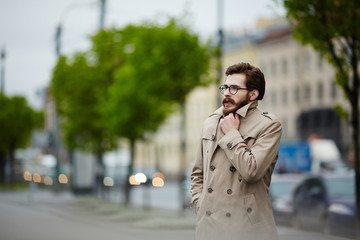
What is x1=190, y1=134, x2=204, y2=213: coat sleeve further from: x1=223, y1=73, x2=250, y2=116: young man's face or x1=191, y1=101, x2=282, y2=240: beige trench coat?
x1=223, y1=73, x2=250, y2=116: young man's face

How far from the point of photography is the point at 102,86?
30.5 m

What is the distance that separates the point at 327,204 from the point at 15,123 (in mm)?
39536

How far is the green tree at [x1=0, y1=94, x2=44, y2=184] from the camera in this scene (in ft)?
178

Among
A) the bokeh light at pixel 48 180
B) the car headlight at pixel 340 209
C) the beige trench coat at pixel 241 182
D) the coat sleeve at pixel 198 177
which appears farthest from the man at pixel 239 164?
the bokeh light at pixel 48 180

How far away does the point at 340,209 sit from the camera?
56.1ft

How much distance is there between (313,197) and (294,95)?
5684cm

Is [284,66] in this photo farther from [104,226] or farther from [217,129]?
[217,129]

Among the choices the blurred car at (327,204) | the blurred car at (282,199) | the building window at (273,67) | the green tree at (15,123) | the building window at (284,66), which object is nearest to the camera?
the blurred car at (327,204)

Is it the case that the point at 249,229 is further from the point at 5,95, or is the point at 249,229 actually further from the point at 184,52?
the point at 5,95

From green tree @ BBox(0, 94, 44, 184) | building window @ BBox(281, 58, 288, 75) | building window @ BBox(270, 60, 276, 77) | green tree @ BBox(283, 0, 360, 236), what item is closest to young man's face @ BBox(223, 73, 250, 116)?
green tree @ BBox(283, 0, 360, 236)

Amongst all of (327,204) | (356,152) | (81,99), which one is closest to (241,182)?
(356,152)

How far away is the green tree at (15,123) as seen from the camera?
54.2 m

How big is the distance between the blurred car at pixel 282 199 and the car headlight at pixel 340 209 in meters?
2.90

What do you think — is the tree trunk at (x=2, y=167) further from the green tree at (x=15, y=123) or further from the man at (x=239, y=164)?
the man at (x=239, y=164)
